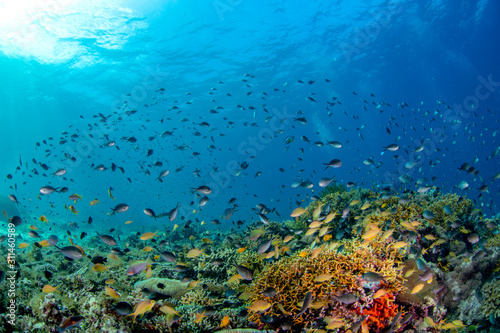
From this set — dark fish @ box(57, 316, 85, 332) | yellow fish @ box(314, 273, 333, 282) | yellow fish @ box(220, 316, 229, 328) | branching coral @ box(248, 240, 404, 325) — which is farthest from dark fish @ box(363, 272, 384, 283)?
dark fish @ box(57, 316, 85, 332)

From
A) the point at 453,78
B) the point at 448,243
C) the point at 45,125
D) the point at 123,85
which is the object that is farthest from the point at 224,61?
the point at 453,78

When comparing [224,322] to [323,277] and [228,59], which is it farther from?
[228,59]

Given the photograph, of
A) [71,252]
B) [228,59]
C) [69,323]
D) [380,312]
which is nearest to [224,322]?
[69,323]

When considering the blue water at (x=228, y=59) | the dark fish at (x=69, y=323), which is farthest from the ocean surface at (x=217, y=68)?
the dark fish at (x=69, y=323)

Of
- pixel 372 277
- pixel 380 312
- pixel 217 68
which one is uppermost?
pixel 217 68

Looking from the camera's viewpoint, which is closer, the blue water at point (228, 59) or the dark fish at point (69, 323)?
the dark fish at point (69, 323)

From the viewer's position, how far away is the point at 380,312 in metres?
4.35

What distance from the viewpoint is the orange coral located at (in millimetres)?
4234

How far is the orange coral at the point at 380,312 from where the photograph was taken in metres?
4.23

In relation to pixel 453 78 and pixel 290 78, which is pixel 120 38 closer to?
pixel 290 78

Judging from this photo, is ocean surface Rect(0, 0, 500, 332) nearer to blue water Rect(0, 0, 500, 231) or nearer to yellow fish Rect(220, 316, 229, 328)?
blue water Rect(0, 0, 500, 231)

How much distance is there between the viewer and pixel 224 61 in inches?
1308

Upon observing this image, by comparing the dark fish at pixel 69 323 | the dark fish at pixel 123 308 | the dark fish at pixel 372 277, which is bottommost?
the dark fish at pixel 372 277

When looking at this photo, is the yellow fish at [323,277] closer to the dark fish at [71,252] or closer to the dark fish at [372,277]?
the dark fish at [372,277]
